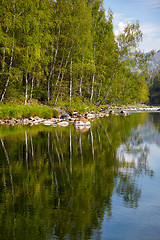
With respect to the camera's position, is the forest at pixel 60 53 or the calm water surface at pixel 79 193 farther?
the forest at pixel 60 53

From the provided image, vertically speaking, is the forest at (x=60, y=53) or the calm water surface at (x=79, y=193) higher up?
the forest at (x=60, y=53)

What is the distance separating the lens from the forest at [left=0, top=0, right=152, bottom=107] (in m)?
29.5

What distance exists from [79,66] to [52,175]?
32028mm

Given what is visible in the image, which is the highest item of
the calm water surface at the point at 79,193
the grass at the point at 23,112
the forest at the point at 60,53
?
the forest at the point at 60,53

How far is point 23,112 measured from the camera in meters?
30.8

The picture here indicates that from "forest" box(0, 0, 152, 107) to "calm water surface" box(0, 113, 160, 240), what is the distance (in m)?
16.5

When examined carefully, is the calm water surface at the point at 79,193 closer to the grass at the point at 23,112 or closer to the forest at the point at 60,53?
the grass at the point at 23,112

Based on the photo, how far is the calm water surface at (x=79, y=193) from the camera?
254 inches

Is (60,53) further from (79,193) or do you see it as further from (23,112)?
(79,193)

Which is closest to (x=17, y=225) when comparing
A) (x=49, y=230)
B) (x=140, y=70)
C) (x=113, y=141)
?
(x=49, y=230)

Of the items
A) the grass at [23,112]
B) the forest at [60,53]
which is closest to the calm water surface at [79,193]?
the grass at [23,112]

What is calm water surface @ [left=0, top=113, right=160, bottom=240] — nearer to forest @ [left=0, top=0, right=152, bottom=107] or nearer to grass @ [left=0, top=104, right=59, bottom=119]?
grass @ [left=0, top=104, right=59, bottom=119]

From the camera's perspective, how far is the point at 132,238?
20.1 ft

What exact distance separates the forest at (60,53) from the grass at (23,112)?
68.5 inches
